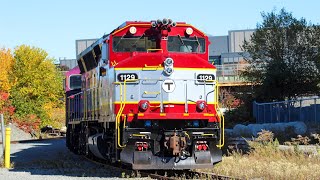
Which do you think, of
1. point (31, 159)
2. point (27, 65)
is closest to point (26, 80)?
point (27, 65)

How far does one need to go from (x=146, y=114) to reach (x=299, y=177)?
356cm

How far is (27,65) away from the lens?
2462 inches

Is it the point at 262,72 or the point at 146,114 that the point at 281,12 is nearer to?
the point at 262,72

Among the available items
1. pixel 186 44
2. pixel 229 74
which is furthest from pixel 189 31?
pixel 229 74

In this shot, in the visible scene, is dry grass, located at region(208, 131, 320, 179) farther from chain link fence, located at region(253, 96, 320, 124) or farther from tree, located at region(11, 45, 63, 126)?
tree, located at region(11, 45, 63, 126)

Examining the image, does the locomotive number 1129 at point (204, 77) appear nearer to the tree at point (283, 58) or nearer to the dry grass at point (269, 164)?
the dry grass at point (269, 164)

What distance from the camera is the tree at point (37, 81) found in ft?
194

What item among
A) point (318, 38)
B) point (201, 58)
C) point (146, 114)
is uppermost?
point (318, 38)

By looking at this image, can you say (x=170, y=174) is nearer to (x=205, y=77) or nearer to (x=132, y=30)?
(x=205, y=77)

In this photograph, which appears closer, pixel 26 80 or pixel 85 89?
pixel 85 89

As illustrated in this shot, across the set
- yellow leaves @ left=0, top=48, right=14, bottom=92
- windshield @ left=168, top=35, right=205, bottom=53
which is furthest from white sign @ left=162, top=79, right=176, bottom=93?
yellow leaves @ left=0, top=48, right=14, bottom=92

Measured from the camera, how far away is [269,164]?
1428cm

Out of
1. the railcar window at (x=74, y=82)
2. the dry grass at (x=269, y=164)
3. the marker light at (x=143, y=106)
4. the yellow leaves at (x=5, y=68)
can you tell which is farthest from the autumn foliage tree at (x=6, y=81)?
the marker light at (x=143, y=106)

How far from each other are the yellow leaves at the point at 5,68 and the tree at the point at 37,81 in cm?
55
